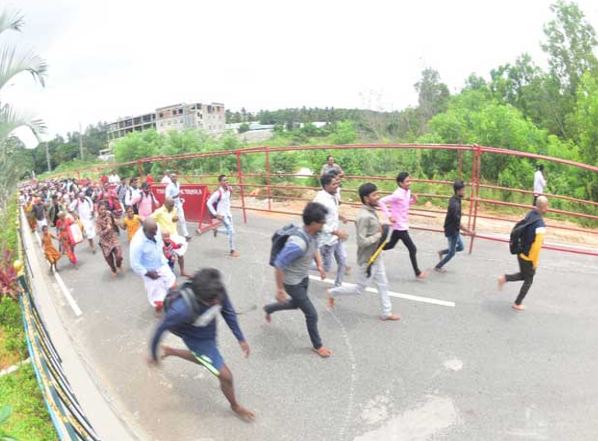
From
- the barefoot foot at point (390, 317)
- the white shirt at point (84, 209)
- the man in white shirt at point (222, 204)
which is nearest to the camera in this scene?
the barefoot foot at point (390, 317)

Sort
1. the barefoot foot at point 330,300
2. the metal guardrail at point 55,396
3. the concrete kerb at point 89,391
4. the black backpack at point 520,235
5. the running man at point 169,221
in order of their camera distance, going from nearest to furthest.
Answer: the metal guardrail at point 55,396 → the concrete kerb at point 89,391 → the black backpack at point 520,235 → the barefoot foot at point 330,300 → the running man at point 169,221

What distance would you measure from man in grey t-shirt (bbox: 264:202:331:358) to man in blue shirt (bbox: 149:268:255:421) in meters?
0.72

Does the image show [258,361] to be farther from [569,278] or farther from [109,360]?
[569,278]

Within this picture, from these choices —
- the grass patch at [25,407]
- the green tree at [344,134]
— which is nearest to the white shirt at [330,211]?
the grass patch at [25,407]

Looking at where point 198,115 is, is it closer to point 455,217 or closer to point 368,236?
point 455,217

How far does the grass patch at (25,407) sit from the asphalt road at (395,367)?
688mm

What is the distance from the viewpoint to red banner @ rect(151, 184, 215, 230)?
418 inches

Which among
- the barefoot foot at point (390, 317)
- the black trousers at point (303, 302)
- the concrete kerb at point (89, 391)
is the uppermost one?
the black trousers at point (303, 302)

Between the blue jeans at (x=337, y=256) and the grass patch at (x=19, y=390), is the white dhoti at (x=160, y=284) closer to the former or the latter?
the grass patch at (x=19, y=390)

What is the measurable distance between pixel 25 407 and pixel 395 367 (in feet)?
11.9

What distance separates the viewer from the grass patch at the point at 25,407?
3.73 metres

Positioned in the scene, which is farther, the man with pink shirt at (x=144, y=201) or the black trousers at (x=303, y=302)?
the man with pink shirt at (x=144, y=201)

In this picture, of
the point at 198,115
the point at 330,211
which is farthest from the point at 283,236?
the point at 198,115

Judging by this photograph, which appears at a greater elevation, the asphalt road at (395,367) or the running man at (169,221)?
the running man at (169,221)
